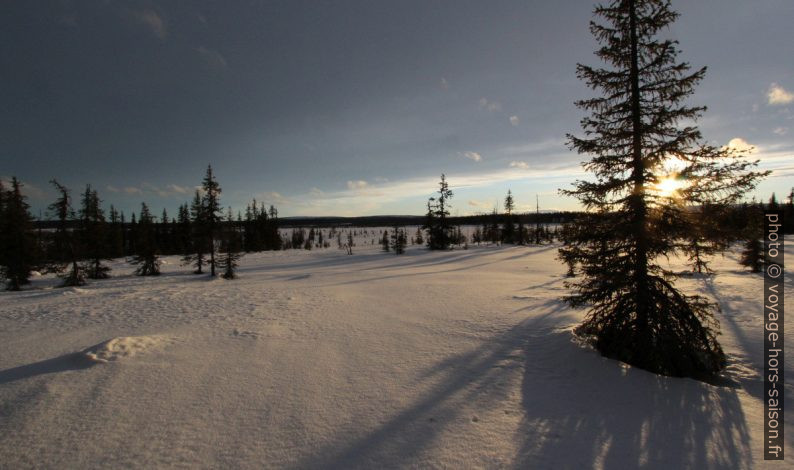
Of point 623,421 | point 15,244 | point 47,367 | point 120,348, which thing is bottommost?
point 623,421

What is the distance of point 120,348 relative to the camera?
7367mm

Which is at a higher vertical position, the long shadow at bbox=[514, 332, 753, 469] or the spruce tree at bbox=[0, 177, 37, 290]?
the spruce tree at bbox=[0, 177, 37, 290]

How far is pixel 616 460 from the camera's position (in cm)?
389

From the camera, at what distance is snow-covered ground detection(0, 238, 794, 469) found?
405 cm

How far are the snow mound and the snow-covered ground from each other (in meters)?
0.04

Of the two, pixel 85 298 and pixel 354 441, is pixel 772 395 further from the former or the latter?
pixel 85 298

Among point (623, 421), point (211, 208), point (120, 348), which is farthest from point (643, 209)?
point (211, 208)

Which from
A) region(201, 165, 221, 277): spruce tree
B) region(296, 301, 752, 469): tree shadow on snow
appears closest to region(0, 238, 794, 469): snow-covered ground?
region(296, 301, 752, 469): tree shadow on snow

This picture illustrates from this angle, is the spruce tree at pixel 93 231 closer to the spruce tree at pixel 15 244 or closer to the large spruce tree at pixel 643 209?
the spruce tree at pixel 15 244

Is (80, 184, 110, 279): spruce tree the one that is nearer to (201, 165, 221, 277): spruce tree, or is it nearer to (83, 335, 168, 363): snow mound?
(201, 165, 221, 277): spruce tree

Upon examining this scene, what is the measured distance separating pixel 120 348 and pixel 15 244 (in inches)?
1086

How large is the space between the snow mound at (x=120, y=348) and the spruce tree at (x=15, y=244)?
26383 millimetres

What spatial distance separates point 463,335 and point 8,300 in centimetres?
2415

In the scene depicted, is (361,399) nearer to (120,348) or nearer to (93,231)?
(120,348)
